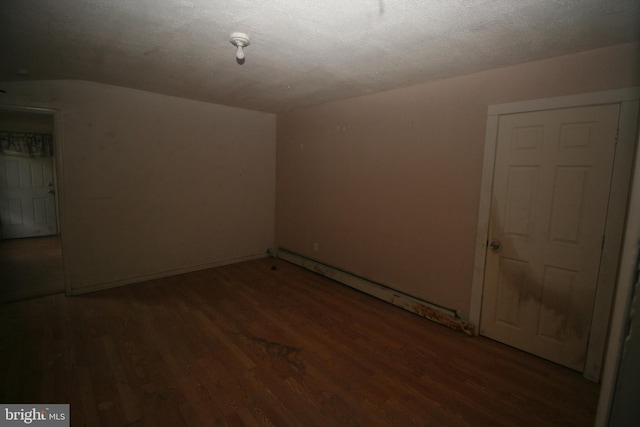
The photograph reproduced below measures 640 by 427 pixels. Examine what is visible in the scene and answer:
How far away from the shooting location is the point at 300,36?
2.02m

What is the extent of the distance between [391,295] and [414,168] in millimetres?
1492

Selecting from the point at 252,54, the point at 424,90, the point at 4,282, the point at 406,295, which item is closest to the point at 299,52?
the point at 252,54

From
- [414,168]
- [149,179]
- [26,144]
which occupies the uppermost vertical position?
[26,144]

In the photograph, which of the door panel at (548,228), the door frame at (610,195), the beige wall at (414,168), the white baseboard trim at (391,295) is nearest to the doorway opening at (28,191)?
the white baseboard trim at (391,295)

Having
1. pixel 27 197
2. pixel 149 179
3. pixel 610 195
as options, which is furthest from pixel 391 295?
pixel 27 197

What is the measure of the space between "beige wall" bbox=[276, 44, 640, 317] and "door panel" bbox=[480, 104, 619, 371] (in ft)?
0.66

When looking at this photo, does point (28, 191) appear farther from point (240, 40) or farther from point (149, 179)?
point (240, 40)

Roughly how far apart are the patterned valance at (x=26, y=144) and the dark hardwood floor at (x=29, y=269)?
1.75 meters

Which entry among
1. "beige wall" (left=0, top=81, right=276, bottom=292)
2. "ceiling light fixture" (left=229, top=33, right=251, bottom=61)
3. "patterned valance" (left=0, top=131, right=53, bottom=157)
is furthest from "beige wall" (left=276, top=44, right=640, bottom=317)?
"patterned valance" (left=0, top=131, right=53, bottom=157)

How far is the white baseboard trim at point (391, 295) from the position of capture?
284cm

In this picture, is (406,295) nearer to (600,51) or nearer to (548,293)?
(548,293)

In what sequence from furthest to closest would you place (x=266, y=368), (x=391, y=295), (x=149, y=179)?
(x=149, y=179), (x=391, y=295), (x=266, y=368)

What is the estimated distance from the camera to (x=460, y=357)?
241 centimetres

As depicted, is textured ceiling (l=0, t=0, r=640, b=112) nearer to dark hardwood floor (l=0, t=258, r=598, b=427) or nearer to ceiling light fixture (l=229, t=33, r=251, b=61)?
ceiling light fixture (l=229, t=33, r=251, b=61)
